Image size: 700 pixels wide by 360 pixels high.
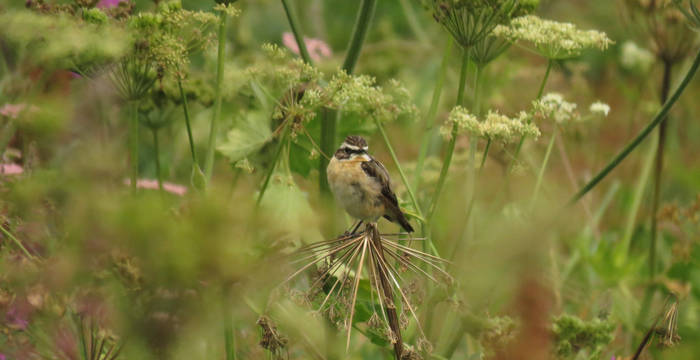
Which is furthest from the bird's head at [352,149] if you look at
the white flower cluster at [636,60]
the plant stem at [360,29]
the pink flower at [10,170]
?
the white flower cluster at [636,60]

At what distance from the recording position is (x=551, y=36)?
6.12 feet

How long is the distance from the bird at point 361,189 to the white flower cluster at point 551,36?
445 mm

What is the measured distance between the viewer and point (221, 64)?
64.9 inches

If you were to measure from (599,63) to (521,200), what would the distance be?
17.5 feet

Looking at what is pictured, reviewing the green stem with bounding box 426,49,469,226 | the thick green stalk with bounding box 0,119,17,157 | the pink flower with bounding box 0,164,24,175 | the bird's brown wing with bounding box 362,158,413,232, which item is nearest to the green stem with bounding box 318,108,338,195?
the bird's brown wing with bounding box 362,158,413,232

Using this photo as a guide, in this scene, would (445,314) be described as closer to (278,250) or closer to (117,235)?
(278,250)

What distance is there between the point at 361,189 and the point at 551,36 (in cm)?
60

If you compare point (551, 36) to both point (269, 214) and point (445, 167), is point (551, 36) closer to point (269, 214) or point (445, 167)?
point (445, 167)

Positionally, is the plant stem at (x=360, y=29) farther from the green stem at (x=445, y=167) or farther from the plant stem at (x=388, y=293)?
the plant stem at (x=388, y=293)

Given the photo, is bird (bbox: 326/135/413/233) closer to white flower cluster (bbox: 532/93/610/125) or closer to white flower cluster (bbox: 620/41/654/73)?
white flower cluster (bbox: 532/93/610/125)

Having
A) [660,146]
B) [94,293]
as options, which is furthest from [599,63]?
[94,293]

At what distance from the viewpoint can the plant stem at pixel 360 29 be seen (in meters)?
1.80

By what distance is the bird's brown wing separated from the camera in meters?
1.79

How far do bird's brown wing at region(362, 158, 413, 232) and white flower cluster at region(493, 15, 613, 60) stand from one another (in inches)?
16.8
